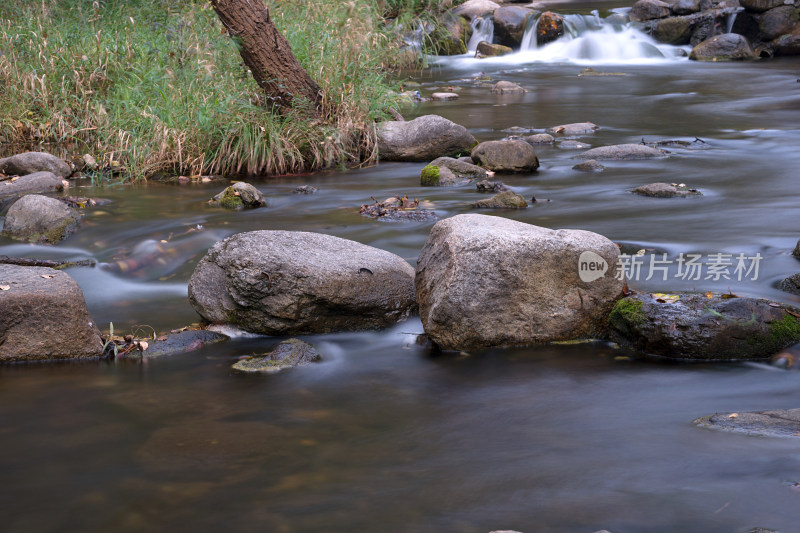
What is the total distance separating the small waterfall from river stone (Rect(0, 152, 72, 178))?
52.8 ft

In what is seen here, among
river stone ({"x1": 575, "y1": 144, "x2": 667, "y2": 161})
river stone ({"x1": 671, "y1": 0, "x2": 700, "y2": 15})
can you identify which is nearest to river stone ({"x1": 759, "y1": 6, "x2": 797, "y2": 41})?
river stone ({"x1": 671, "y1": 0, "x2": 700, "y2": 15})

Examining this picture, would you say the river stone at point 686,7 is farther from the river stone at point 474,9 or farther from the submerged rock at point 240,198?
the submerged rock at point 240,198

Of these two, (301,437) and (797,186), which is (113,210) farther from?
(797,186)

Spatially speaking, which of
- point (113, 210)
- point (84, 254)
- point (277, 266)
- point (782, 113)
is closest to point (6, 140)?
point (113, 210)

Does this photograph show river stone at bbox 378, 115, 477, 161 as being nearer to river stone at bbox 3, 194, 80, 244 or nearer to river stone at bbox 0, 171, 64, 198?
river stone at bbox 0, 171, 64, 198

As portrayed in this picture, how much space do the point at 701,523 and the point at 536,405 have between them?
1.11 m

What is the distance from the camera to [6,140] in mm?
9805

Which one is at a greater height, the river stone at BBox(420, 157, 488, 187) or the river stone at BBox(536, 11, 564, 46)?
the river stone at BBox(536, 11, 564, 46)

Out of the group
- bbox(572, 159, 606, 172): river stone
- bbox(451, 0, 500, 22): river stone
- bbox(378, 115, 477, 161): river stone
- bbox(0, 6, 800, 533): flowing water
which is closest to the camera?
bbox(0, 6, 800, 533): flowing water

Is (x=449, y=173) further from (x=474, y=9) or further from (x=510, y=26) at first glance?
(x=474, y=9)

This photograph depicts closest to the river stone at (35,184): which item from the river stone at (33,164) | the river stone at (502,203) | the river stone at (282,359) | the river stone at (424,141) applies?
the river stone at (33,164)

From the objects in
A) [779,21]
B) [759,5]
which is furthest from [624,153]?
[759,5]

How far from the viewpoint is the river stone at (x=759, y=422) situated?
329 cm

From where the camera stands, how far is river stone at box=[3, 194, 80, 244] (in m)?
6.84
